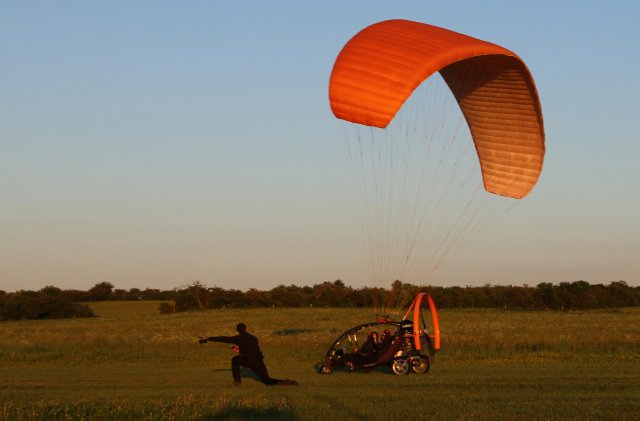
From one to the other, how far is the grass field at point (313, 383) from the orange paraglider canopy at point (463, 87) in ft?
13.9

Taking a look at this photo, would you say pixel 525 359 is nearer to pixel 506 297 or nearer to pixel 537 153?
pixel 537 153

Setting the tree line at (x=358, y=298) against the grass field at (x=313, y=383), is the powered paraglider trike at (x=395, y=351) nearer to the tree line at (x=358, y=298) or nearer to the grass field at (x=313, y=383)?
the grass field at (x=313, y=383)

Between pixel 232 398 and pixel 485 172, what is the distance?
22.4 feet

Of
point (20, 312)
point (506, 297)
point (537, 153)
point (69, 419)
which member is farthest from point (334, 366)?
point (506, 297)

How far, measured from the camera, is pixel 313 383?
16.2 meters

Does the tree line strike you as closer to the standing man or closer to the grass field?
the grass field

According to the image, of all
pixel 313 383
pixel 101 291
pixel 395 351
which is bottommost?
pixel 313 383

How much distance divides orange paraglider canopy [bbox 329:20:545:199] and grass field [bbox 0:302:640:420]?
4.23m

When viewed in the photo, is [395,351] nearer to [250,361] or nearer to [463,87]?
[250,361]

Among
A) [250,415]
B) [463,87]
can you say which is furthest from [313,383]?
[463,87]

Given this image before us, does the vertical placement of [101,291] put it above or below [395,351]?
above

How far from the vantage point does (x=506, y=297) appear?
Answer: 72.7 metres

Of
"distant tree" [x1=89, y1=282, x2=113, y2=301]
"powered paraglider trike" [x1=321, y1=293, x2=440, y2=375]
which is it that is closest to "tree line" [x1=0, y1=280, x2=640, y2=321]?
"distant tree" [x1=89, y1=282, x2=113, y2=301]

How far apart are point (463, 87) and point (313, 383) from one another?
6.57m
